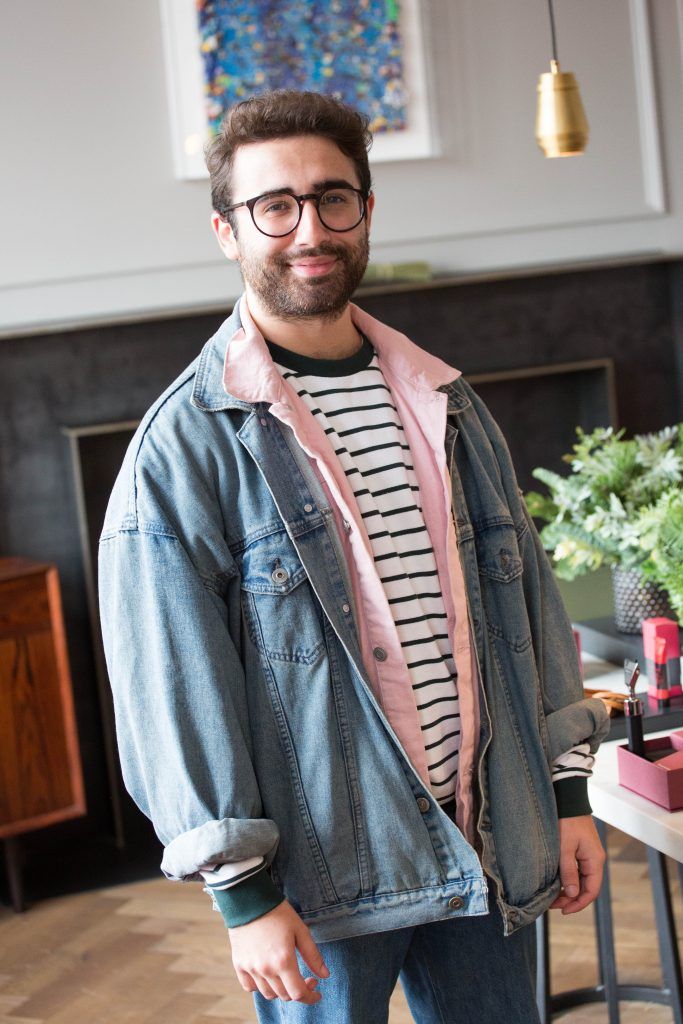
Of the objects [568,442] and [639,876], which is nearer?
[639,876]

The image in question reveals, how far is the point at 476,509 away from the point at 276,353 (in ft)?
1.12

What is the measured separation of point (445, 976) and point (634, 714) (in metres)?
0.57

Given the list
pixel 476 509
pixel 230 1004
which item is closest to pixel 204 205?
pixel 230 1004

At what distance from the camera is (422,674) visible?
5.05ft

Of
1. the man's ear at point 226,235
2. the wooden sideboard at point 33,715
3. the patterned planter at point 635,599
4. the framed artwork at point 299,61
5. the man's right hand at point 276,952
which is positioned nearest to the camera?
the man's right hand at point 276,952

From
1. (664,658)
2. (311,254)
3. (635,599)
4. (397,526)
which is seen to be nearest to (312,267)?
(311,254)

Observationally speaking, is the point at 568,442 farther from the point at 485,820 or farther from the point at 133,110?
the point at 485,820

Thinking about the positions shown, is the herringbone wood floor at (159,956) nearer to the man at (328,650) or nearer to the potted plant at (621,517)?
the potted plant at (621,517)

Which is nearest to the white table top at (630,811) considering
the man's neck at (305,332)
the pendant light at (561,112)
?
the man's neck at (305,332)

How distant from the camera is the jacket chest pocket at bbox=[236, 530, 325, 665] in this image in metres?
1.47

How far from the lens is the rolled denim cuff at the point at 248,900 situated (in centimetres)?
138

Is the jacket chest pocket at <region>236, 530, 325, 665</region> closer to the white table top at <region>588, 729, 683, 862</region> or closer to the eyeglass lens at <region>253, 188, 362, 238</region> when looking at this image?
the eyeglass lens at <region>253, 188, 362, 238</region>

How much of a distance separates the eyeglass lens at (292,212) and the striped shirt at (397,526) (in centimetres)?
16

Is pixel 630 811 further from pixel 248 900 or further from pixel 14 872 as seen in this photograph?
pixel 14 872
